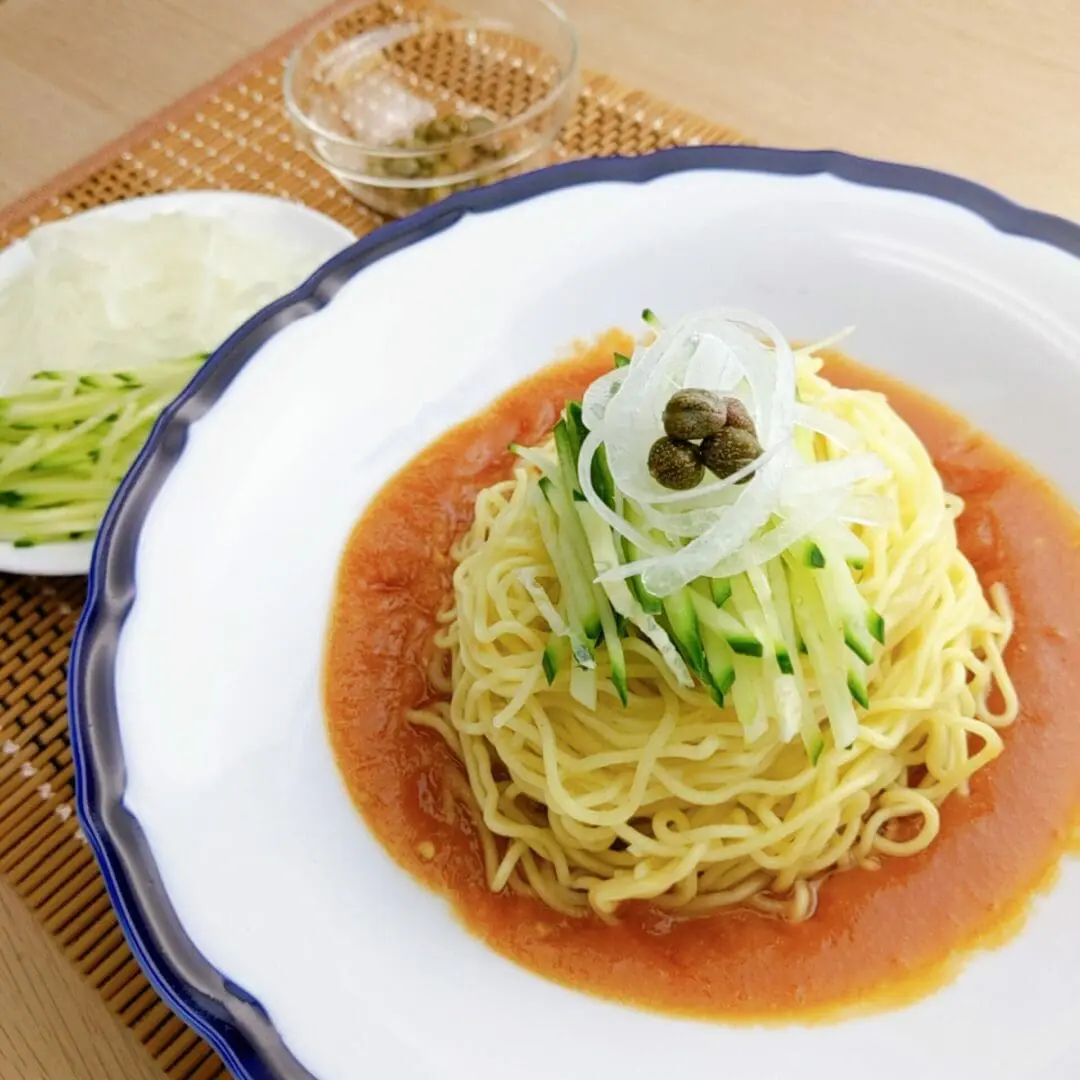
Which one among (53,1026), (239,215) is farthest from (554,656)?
(239,215)

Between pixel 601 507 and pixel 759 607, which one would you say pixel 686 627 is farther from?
pixel 601 507

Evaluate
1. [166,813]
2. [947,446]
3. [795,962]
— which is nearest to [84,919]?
[166,813]

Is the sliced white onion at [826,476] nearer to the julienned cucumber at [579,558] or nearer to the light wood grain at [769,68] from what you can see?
the julienned cucumber at [579,558]

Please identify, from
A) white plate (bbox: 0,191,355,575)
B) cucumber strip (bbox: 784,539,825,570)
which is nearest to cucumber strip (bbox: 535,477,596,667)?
cucumber strip (bbox: 784,539,825,570)

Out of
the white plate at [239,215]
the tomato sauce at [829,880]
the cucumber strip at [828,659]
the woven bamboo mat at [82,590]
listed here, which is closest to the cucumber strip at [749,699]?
the cucumber strip at [828,659]

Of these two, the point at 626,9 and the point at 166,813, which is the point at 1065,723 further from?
the point at 626,9

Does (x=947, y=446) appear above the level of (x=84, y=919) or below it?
above

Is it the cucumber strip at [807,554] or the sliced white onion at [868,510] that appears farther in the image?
the sliced white onion at [868,510]
